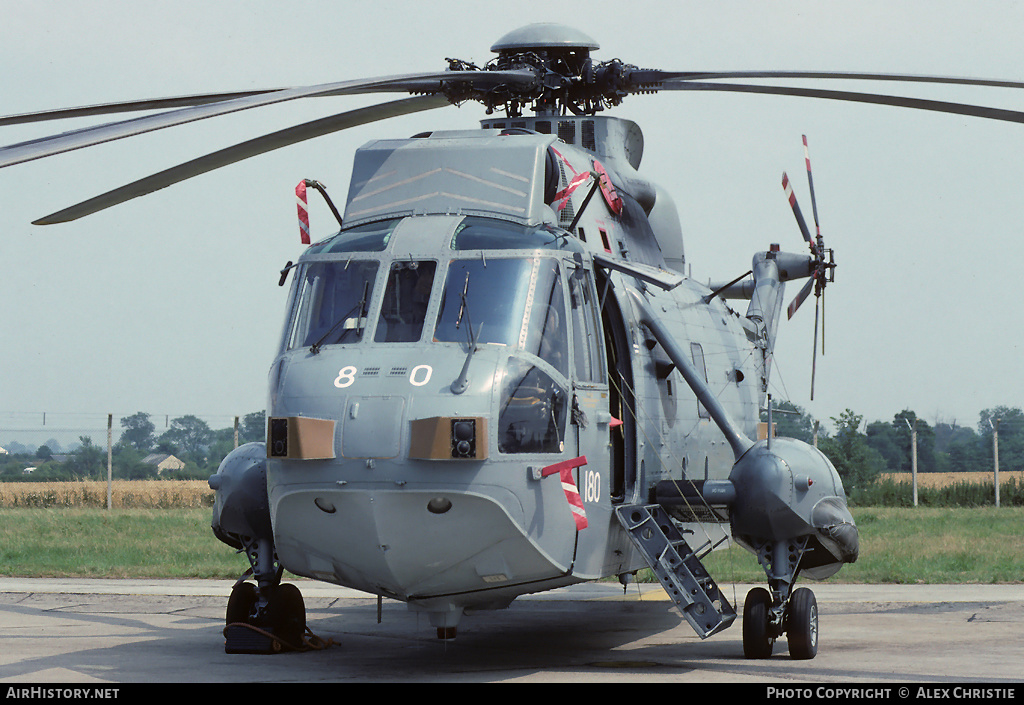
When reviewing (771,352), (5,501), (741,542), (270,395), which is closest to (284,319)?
(270,395)

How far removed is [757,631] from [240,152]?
624cm

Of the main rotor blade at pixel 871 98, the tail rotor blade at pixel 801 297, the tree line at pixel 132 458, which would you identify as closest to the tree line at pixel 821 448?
the tree line at pixel 132 458

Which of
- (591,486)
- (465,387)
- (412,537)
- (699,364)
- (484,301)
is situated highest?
(484,301)

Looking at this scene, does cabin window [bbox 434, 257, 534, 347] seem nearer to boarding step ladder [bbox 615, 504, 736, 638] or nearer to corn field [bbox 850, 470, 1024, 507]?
boarding step ladder [bbox 615, 504, 736, 638]

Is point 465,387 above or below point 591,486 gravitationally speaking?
above

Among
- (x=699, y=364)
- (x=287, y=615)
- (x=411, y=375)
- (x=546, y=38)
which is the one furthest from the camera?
(x=546, y=38)

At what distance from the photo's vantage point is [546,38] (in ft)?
43.9

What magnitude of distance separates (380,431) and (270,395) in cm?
150

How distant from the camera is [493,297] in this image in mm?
9992

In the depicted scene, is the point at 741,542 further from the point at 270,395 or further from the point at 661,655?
the point at 270,395

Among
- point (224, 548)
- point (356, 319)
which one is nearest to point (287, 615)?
point (356, 319)

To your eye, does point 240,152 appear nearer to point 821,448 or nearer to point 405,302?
point 405,302

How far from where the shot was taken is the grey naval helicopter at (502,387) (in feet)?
30.4
